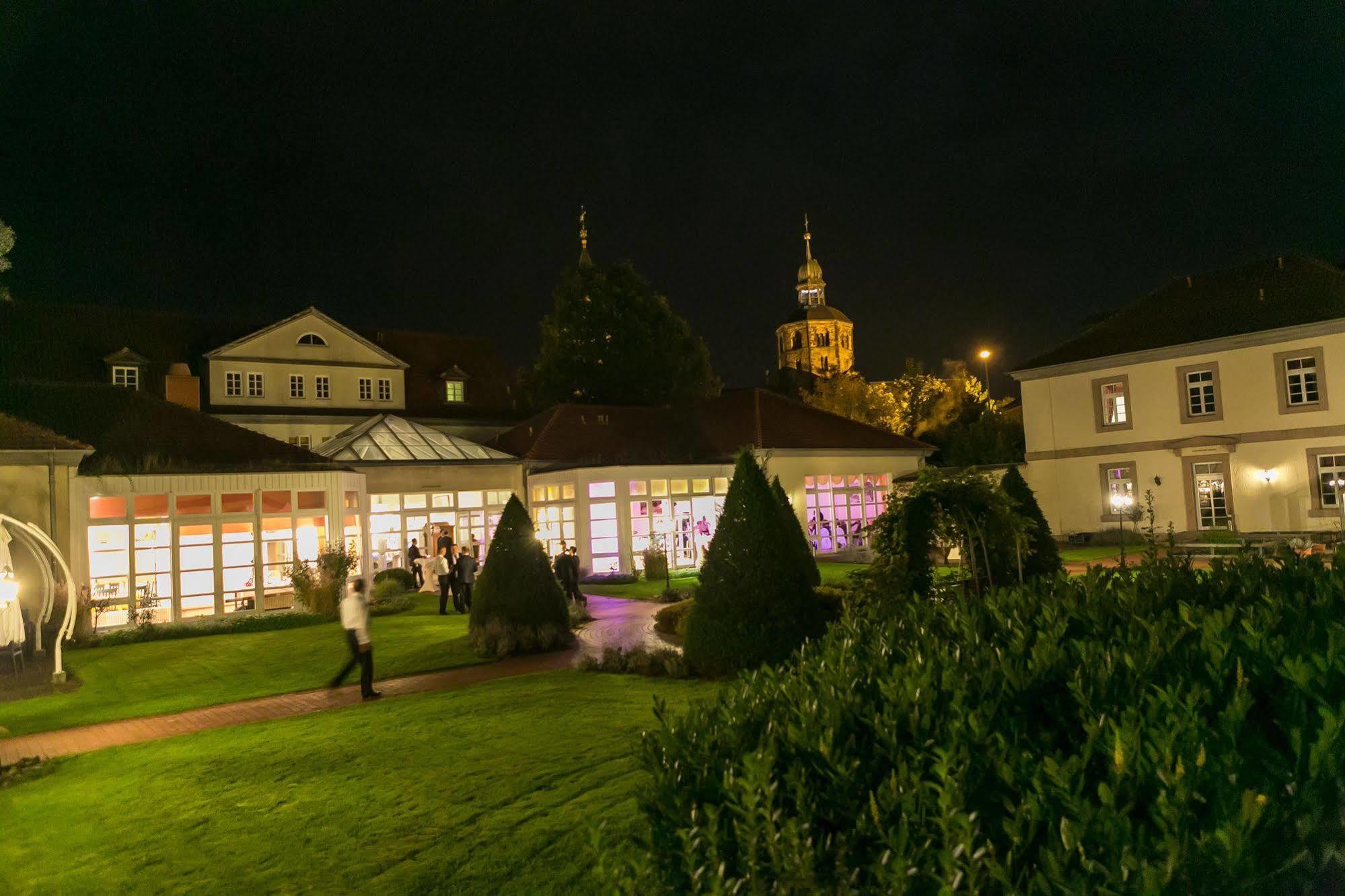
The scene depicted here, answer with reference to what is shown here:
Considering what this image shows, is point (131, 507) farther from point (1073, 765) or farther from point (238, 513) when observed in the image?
point (1073, 765)

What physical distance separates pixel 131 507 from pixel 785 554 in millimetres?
17191

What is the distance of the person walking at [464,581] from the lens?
69.2ft

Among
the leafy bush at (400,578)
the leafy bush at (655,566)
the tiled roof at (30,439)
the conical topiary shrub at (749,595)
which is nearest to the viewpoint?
the conical topiary shrub at (749,595)

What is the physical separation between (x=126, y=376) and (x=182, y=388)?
380 cm

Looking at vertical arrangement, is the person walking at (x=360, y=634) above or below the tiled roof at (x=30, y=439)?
below

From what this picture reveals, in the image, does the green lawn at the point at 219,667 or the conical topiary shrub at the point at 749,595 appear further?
the green lawn at the point at 219,667

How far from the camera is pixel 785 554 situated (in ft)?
41.0

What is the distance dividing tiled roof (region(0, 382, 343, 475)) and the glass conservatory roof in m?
2.51

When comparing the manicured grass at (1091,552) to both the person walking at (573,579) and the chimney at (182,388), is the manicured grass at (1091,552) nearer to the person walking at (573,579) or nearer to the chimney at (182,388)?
the person walking at (573,579)

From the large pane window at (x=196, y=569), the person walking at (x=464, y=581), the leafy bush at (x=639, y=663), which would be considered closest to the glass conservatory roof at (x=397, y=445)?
the large pane window at (x=196, y=569)

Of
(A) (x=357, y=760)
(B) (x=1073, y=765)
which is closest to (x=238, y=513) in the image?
(A) (x=357, y=760)

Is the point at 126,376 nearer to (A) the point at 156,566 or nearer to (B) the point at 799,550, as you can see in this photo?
(A) the point at 156,566

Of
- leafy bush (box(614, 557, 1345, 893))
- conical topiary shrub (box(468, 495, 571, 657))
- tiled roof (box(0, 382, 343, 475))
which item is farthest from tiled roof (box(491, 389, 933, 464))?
leafy bush (box(614, 557, 1345, 893))

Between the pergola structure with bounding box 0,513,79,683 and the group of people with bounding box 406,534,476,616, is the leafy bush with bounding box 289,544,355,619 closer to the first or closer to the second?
the group of people with bounding box 406,534,476,616
